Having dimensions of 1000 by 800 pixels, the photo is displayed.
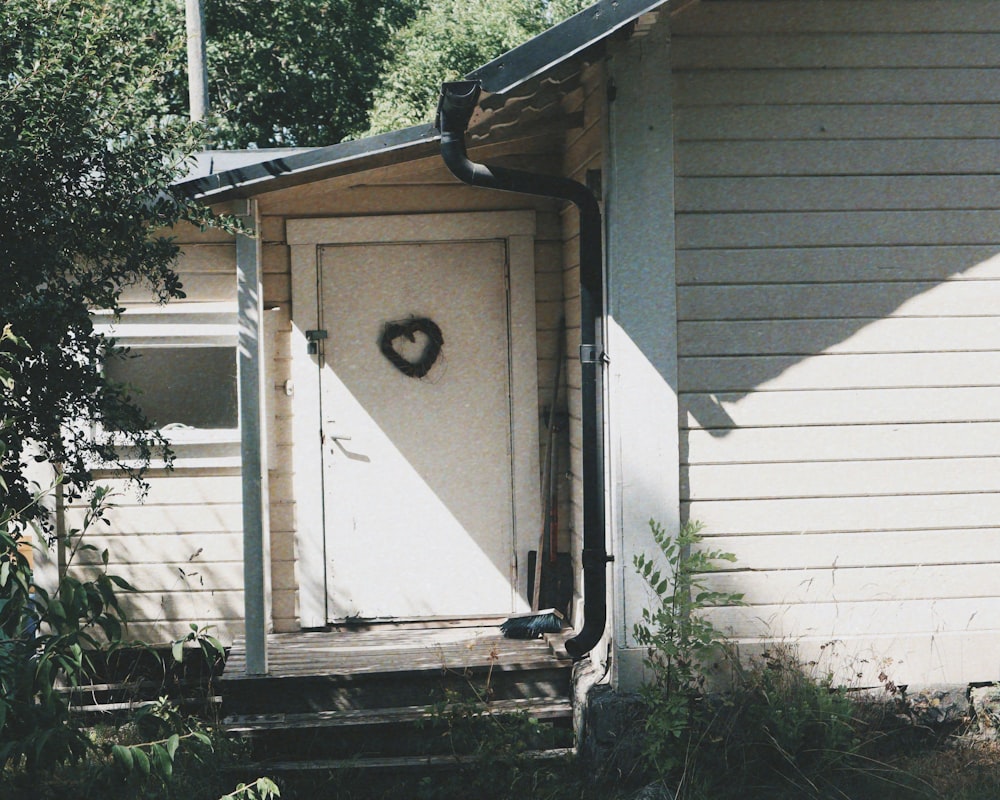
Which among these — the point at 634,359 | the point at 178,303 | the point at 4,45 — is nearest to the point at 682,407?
the point at 634,359

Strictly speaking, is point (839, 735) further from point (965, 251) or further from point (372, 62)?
point (372, 62)

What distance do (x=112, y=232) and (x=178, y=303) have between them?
128cm

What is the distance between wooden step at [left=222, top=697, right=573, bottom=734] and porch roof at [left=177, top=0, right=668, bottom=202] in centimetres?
243

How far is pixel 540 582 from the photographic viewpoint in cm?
593

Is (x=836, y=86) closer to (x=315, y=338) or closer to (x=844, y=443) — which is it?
(x=844, y=443)

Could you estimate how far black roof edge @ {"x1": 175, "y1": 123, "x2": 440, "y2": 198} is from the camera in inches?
185

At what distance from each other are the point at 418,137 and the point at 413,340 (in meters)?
1.54

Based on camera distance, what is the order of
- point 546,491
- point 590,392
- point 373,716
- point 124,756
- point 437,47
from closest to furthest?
1. point 124,756
2. point 590,392
3. point 373,716
4. point 546,491
5. point 437,47

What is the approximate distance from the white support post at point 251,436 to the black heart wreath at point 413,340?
1.00m

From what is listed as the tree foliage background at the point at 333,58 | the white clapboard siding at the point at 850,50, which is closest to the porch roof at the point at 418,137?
the white clapboard siding at the point at 850,50

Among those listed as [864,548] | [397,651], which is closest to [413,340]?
[397,651]

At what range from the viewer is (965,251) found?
4766 mm

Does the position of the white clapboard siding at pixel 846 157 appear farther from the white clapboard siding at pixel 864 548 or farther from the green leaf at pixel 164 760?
the green leaf at pixel 164 760

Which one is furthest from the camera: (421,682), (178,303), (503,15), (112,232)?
(503,15)
